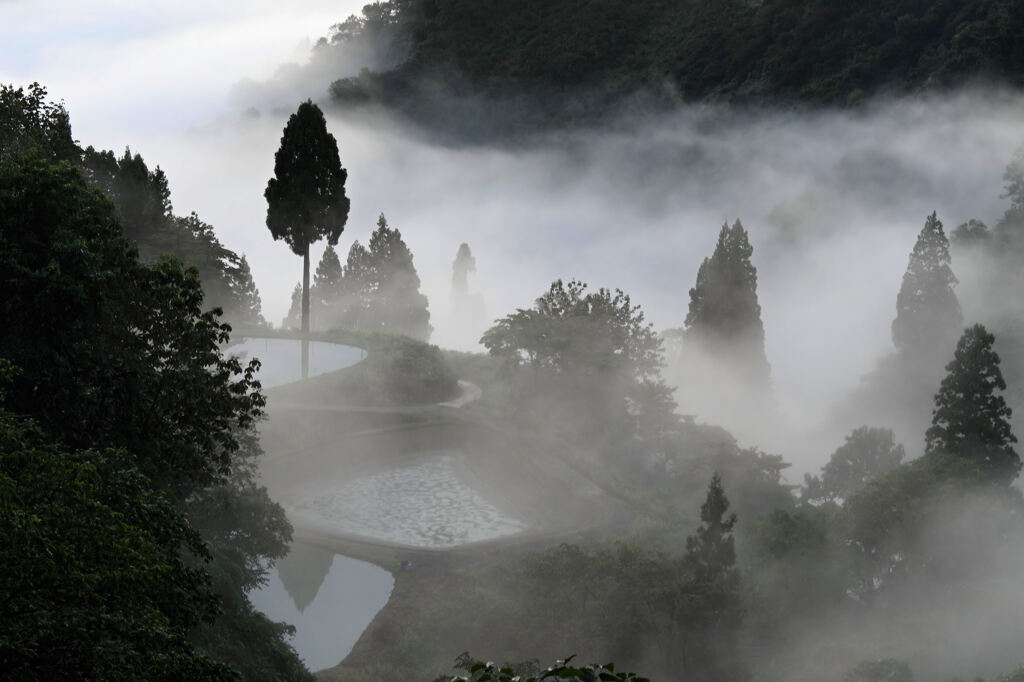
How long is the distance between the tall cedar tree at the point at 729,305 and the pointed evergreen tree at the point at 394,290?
86.4 feet

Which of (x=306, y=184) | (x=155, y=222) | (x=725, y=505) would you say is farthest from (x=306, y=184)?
(x=725, y=505)

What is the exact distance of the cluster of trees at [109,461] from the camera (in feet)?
32.3

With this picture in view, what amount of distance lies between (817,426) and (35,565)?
9749 centimetres

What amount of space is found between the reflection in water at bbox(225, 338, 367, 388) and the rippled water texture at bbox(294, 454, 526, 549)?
10542mm

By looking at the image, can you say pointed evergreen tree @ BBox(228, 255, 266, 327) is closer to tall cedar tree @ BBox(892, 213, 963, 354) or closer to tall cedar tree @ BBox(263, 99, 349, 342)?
tall cedar tree @ BBox(263, 99, 349, 342)

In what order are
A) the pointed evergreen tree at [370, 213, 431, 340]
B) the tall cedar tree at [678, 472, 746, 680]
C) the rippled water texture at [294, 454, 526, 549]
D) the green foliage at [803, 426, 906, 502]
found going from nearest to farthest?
1. the tall cedar tree at [678, 472, 746, 680]
2. the rippled water texture at [294, 454, 526, 549]
3. the green foliage at [803, 426, 906, 502]
4. the pointed evergreen tree at [370, 213, 431, 340]

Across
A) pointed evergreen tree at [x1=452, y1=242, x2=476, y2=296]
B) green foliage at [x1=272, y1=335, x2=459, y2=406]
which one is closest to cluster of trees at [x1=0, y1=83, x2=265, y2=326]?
green foliage at [x1=272, y1=335, x2=459, y2=406]

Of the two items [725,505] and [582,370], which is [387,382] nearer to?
[582,370]

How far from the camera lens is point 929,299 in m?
71.0

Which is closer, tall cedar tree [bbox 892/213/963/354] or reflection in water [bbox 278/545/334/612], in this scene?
reflection in water [bbox 278/545/334/612]

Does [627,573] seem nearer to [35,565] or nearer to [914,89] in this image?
[35,565]

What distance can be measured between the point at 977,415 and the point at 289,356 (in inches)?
1544

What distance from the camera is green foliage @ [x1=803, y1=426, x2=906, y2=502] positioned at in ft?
153

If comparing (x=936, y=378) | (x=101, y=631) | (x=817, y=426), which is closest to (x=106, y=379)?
(x=101, y=631)
